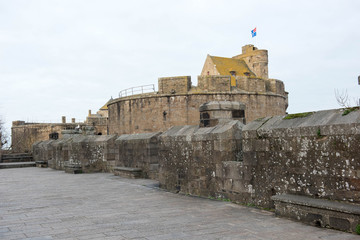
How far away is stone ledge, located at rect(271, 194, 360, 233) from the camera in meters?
3.93

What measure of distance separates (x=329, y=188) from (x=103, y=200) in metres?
4.39

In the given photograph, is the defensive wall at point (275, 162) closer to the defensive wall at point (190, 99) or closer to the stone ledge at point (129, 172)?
the stone ledge at point (129, 172)

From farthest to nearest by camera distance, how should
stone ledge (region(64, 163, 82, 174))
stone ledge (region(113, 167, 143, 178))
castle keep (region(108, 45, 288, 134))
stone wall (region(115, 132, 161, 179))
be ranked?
castle keep (region(108, 45, 288, 134))
stone ledge (region(64, 163, 82, 174))
stone ledge (region(113, 167, 143, 178))
stone wall (region(115, 132, 161, 179))

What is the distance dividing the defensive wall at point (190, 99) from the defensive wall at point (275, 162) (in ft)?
53.2

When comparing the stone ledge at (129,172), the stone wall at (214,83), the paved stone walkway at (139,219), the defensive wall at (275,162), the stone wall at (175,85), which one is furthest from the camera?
the stone wall at (175,85)

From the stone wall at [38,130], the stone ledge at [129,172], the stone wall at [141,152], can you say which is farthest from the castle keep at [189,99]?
the stone wall at [38,130]

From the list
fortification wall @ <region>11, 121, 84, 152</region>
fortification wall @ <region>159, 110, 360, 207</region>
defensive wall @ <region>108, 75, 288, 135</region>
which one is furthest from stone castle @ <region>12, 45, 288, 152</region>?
fortification wall @ <region>11, 121, 84, 152</region>

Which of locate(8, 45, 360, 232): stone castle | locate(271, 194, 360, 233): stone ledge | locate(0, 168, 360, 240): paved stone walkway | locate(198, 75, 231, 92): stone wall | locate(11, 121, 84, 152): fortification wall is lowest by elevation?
locate(0, 168, 360, 240): paved stone walkway

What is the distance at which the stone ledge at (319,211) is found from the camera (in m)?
3.93

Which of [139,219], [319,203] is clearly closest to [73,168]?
[139,219]

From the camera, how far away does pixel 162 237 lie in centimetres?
396

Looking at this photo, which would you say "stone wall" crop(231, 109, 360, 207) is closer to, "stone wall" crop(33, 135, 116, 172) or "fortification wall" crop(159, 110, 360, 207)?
"fortification wall" crop(159, 110, 360, 207)

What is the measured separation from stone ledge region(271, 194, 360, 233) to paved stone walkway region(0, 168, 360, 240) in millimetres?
125

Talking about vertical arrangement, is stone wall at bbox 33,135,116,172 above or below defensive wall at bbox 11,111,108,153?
below
